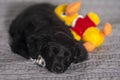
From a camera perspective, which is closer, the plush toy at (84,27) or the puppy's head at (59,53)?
the puppy's head at (59,53)

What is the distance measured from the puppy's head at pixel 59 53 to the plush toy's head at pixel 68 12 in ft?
0.89

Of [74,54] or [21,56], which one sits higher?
[74,54]

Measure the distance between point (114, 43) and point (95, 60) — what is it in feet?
0.76

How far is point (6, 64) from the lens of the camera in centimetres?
137

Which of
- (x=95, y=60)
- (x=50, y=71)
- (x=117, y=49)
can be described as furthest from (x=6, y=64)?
(x=117, y=49)

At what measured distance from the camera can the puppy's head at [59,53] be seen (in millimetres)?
1282

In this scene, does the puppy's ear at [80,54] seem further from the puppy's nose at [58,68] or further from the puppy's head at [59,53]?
the puppy's nose at [58,68]

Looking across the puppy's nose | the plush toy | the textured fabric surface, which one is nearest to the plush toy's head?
the plush toy

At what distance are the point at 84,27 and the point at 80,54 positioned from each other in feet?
0.82

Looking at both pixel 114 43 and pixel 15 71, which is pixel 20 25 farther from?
pixel 114 43

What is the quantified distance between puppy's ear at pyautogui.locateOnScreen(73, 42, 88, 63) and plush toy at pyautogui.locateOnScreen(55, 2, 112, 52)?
0.29 feet

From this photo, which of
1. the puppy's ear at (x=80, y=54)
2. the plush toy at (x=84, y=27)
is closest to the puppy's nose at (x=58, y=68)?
the puppy's ear at (x=80, y=54)

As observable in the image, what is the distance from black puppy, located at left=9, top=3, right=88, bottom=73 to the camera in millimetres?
1292

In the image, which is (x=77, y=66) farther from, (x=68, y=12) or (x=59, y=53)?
(x=68, y=12)
